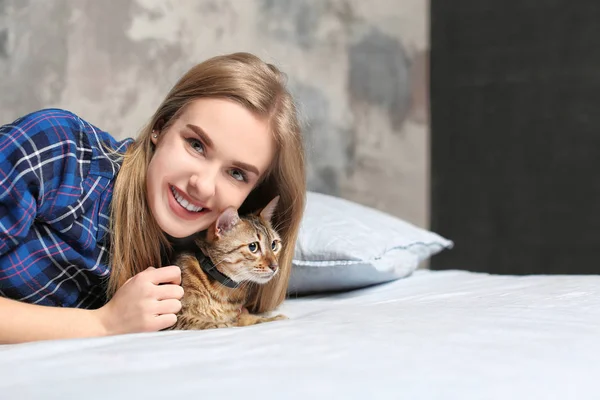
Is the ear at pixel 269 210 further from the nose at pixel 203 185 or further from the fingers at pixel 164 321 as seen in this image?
the fingers at pixel 164 321

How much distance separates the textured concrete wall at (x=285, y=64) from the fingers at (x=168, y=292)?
0.59m

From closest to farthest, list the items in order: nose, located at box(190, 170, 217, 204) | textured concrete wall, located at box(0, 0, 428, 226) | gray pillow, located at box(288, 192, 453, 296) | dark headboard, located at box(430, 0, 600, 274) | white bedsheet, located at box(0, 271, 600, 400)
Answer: white bedsheet, located at box(0, 271, 600, 400) < nose, located at box(190, 170, 217, 204) < gray pillow, located at box(288, 192, 453, 296) < textured concrete wall, located at box(0, 0, 428, 226) < dark headboard, located at box(430, 0, 600, 274)

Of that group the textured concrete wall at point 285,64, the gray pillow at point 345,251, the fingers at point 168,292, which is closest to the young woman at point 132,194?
the fingers at point 168,292

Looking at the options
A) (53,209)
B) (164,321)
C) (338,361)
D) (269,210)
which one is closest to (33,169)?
(53,209)

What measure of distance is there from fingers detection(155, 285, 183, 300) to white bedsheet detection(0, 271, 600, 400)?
0.55 ft

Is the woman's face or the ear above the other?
the woman's face

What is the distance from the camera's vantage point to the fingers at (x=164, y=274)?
1164 millimetres

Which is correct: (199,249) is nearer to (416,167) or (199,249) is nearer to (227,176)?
(227,176)

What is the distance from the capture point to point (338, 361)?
29.6 inches

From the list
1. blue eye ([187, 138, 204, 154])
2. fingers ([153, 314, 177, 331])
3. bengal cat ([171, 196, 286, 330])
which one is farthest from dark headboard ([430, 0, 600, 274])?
fingers ([153, 314, 177, 331])

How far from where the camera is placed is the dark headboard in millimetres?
2727

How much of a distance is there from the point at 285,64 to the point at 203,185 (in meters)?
1.48

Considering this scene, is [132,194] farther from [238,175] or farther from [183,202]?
[238,175]

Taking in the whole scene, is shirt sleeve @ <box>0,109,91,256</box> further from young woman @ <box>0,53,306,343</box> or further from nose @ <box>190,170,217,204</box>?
nose @ <box>190,170,217,204</box>
